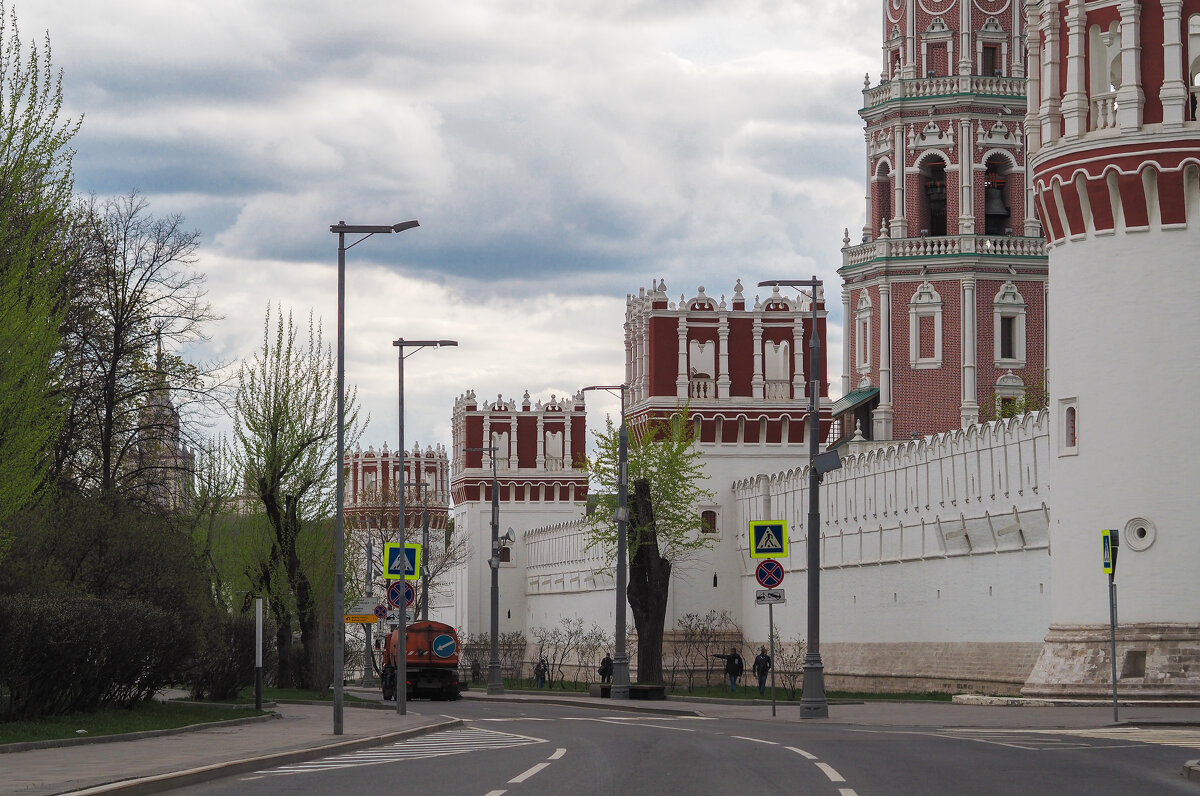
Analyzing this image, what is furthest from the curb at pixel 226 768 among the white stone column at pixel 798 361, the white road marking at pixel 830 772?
the white stone column at pixel 798 361

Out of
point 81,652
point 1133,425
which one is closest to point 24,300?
point 81,652

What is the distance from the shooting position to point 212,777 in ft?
68.5

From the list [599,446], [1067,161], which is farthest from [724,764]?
[599,446]

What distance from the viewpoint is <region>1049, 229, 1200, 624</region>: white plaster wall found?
4041cm

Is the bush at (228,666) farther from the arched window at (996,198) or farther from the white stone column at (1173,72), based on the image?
the arched window at (996,198)

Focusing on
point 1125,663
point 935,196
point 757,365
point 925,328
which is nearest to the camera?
point 1125,663

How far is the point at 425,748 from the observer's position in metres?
28.1

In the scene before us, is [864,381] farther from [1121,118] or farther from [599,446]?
[1121,118]

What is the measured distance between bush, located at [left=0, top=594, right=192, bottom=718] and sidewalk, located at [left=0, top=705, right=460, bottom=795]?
2.11 m

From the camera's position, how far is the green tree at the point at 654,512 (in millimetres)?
65562

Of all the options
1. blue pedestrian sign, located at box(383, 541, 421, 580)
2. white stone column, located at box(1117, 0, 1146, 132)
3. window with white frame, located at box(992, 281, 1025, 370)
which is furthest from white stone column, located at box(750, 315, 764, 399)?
blue pedestrian sign, located at box(383, 541, 421, 580)

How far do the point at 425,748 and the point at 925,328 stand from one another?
2217 inches

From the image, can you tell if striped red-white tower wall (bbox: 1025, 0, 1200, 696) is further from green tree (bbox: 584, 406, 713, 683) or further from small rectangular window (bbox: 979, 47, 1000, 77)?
small rectangular window (bbox: 979, 47, 1000, 77)

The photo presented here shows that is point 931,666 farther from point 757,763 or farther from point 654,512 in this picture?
point 757,763
